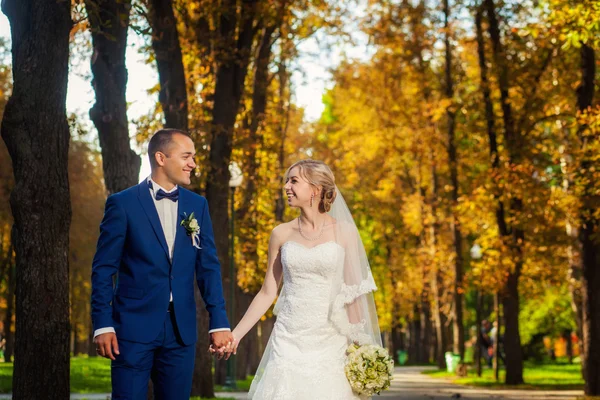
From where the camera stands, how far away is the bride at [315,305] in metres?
8.13

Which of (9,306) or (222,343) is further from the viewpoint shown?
(9,306)

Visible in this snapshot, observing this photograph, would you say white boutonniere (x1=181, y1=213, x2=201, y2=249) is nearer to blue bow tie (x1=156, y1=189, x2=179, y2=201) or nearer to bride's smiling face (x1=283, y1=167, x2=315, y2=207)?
blue bow tie (x1=156, y1=189, x2=179, y2=201)

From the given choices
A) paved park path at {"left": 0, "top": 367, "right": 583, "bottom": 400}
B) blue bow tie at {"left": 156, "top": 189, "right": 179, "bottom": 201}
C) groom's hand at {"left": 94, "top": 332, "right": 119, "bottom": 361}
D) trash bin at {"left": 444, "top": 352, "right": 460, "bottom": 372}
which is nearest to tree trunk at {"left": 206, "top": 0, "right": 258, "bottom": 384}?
paved park path at {"left": 0, "top": 367, "right": 583, "bottom": 400}

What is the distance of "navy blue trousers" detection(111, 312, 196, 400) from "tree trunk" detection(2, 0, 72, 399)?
3.06 metres

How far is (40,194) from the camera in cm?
965

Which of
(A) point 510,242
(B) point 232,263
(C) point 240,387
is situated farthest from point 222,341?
(A) point 510,242

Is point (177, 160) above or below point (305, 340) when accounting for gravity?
above

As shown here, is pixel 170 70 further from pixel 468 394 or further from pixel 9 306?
pixel 9 306

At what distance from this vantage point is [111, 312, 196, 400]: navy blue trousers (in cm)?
641

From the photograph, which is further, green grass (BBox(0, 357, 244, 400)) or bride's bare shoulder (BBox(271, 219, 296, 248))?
green grass (BBox(0, 357, 244, 400))

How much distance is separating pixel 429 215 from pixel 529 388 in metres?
11.6

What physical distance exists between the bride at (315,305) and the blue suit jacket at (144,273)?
1299 millimetres

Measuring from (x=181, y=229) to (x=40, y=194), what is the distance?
129 inches

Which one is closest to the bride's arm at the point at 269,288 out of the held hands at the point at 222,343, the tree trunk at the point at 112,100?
the held hands at the point at 222,343
